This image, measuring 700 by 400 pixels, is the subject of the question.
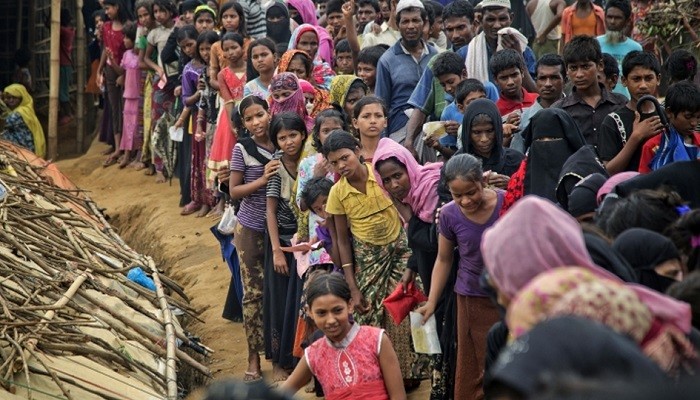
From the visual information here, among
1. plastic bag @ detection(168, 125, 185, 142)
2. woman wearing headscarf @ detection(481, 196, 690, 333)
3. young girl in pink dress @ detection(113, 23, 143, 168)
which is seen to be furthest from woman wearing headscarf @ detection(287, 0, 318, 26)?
woman wearing headscarf @ detection(481, 196, 690, 333)

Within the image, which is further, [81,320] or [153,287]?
[153,287]

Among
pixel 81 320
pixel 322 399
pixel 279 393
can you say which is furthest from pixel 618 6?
pixel 279 393

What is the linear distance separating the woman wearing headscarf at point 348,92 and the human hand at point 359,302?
1655mm

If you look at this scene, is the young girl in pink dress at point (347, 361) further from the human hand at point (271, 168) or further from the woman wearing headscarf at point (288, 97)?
the woman wearing headscarf at point (288, 97)

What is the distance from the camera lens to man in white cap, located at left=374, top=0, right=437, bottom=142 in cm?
939

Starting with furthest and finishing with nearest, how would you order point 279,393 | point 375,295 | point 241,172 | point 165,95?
1. point 165,95
2. point 241,172
3. point 375,295
4. point 279,393

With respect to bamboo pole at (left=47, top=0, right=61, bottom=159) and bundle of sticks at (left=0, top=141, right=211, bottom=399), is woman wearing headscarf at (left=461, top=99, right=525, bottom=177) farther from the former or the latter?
bamboo pole at (left=47, top=0, right=61, bottom=159)

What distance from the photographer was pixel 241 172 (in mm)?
8484

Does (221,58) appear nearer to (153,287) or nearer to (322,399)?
(153,287)

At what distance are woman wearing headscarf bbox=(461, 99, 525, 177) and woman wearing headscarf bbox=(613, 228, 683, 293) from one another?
9.09 ft

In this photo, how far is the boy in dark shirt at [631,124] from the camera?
6.36 m

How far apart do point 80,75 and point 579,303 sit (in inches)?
614

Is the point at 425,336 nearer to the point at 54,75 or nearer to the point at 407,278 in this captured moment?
the point at 407,278

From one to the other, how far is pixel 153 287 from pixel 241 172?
2.25 m
